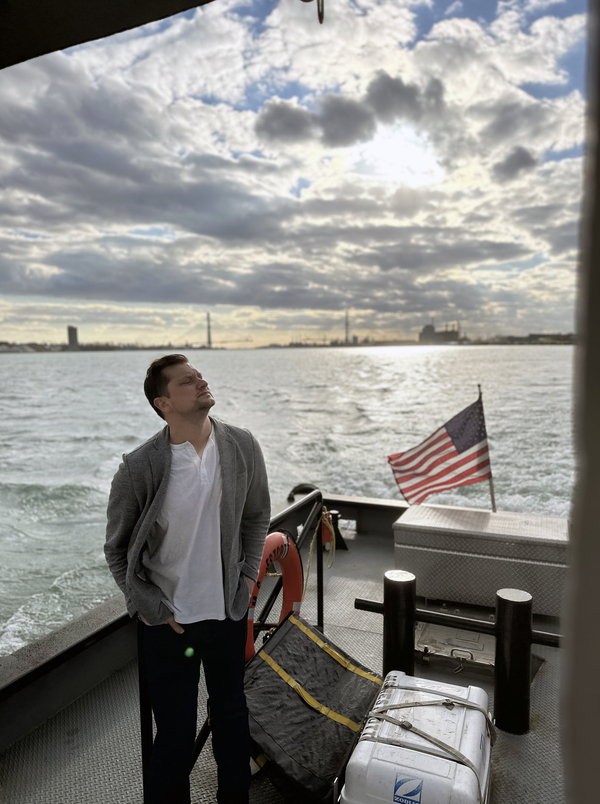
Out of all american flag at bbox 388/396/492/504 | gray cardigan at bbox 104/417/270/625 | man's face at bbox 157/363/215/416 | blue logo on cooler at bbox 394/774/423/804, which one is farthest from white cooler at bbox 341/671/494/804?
american flag at bbox 388/396/492/504

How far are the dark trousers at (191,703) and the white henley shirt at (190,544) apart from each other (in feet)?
0.35

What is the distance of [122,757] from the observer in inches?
136

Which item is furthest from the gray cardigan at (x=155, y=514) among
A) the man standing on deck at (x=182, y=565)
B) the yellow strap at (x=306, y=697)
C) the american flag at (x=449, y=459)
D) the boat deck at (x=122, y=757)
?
the american flag at (x=449, y=459)

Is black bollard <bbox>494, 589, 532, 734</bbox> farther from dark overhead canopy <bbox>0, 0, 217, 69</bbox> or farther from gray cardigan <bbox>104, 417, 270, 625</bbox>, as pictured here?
dark overhead canopy <bbox>0, 0, 217, 69</bbox>

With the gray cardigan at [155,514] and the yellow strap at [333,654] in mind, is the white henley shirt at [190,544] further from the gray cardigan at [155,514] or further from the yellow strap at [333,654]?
the yellow strap at [333,654]

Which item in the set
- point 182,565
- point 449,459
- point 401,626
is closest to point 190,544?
point 182,565

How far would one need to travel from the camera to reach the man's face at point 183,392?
2.51m

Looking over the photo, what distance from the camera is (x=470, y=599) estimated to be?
515cm

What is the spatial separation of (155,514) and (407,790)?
1.64m

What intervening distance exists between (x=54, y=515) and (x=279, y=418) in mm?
21585

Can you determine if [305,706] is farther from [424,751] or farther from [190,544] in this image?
[190,544]

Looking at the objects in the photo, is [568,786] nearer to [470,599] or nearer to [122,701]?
[122,701]

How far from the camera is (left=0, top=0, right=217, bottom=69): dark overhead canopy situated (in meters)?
2.34

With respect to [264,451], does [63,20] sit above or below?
above
